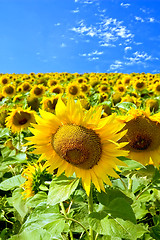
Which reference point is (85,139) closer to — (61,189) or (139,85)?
(61,189)

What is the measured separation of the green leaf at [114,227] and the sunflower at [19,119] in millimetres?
2065

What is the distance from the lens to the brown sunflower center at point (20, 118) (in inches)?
119

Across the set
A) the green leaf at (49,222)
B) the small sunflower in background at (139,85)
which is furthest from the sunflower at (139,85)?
the green leaf at (49,222)

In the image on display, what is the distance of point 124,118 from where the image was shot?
144 centimetres

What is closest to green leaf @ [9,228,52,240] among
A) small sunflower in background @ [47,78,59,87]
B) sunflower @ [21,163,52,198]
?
sunflower @ [21,163,52,198]

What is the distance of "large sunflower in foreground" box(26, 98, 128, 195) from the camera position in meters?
1.13

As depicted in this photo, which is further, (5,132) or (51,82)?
(51,82)

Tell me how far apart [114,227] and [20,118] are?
2.19m

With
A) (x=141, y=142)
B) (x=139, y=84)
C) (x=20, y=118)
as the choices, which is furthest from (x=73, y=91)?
(x=141, y=142)

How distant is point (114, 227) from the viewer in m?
1.07

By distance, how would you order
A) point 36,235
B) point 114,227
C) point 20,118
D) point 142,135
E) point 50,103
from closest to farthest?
point 114,227
point 36,235
point 142,135
point 20,118
point 50,103

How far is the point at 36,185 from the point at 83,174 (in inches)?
21.2

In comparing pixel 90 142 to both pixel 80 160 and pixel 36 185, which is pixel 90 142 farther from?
pixel 36 185

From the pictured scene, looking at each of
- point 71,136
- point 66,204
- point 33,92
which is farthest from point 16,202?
point 33,92
